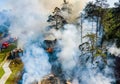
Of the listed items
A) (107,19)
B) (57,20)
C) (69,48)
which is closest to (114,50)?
(69,48)

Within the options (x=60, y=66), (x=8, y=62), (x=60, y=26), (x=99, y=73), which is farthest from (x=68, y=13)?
(x=99, y=73)

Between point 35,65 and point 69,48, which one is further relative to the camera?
point 69,48

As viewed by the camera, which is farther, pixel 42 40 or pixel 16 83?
pixel 42 40

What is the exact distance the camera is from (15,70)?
46.2m

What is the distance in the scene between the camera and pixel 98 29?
5112cm

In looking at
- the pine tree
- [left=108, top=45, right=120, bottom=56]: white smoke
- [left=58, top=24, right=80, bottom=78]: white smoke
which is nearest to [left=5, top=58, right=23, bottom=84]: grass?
[left=58, top=24, right=80, bottom=78]: white smoke

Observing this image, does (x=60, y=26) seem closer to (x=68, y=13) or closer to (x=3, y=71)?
(x=68, y=13)

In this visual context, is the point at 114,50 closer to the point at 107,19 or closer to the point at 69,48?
the point at 69,48

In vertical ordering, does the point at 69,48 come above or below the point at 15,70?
above

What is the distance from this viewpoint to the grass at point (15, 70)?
42.5 metres

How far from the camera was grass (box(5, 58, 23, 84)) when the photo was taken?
42478 mm

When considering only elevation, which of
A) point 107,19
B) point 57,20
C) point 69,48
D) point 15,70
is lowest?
point 15,70

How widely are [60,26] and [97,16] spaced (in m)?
7.87

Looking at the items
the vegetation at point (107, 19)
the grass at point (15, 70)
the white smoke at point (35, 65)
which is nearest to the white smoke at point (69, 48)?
the white smoke at point (35, 65)
